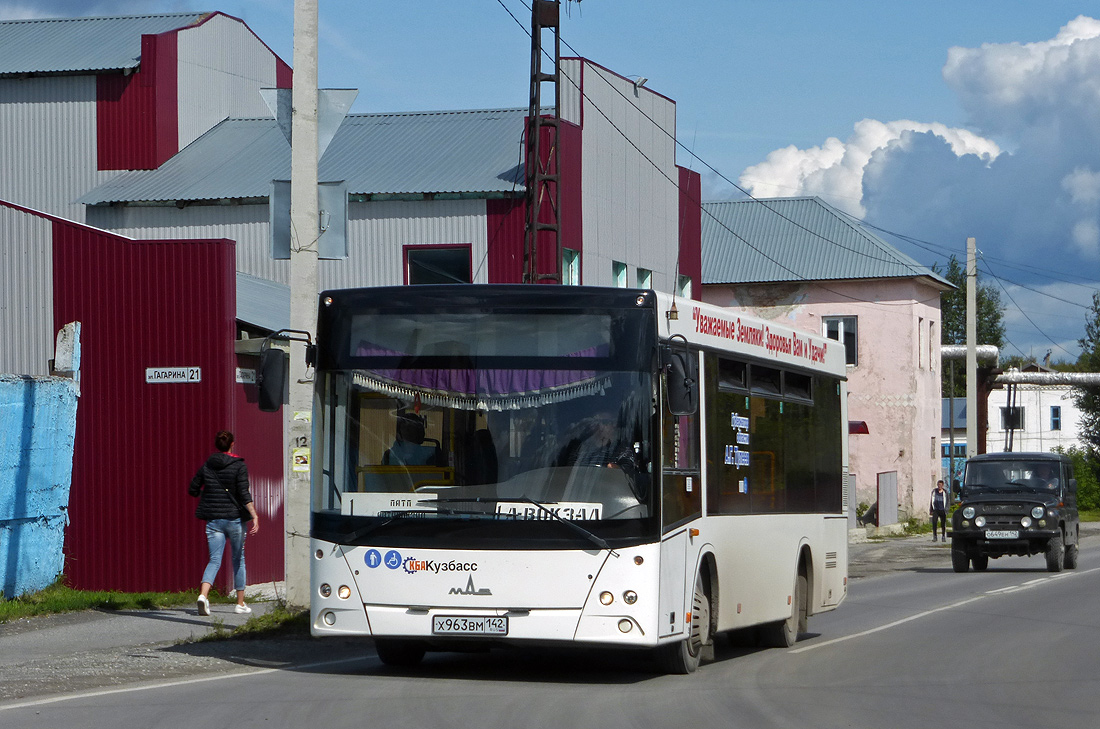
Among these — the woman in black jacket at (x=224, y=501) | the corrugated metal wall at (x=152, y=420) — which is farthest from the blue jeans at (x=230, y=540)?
the corrugated metal wall at (x=152, y=420)

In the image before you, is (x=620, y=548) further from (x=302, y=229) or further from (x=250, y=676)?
(x=302, y=229)

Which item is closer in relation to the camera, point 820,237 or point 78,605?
point 78,605

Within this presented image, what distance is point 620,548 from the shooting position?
34.2 ft

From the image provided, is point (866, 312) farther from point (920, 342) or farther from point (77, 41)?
point (77, 41)

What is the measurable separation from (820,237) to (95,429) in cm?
4195

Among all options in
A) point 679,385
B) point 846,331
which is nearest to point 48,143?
point 679,385

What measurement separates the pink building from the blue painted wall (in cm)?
3674

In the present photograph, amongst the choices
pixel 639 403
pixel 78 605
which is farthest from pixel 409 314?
pixel 78 605

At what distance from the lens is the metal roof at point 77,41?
111ft

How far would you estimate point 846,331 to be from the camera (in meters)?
55.0

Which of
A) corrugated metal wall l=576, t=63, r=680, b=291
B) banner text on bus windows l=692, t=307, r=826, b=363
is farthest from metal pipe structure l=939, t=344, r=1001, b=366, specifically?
banner text on bus windows l=692, t=307, r=826, b=363

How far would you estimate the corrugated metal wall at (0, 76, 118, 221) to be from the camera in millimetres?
33906

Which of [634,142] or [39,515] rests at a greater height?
[634,142]

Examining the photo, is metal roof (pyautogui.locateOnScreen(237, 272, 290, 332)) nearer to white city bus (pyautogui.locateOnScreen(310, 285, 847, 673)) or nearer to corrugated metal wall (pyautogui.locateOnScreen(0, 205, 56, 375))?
corrugated metal wall (pyautogui.locateOnScreen(0, 205, 56, 375))
